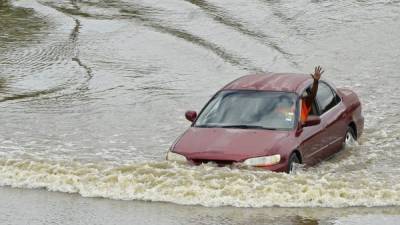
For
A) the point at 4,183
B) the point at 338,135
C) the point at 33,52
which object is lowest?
the point at 33,52

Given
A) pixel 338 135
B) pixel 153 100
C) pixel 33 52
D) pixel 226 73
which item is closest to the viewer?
pixel 338 135

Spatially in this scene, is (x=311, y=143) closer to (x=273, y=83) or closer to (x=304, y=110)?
(x=304, y=110)

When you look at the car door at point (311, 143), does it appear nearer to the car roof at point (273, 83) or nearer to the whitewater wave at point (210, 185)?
the whitewater wave at point (210, 185)

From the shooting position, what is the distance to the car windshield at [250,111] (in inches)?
553

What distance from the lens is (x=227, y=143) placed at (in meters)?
13.3

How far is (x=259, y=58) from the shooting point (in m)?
24.6

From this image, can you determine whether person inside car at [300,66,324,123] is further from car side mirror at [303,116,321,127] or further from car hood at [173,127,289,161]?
car hood at [173,127,289,161]

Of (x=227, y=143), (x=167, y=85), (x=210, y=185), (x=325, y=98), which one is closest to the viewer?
(x=210, y=185)

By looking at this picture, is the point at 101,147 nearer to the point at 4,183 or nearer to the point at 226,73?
the point at 4,183

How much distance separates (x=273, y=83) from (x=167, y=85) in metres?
7.76

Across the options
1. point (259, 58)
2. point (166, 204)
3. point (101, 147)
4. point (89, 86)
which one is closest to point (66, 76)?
point (89, 86)

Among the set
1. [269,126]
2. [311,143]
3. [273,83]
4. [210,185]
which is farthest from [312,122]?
[210,185]

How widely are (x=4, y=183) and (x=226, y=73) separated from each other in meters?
10.4

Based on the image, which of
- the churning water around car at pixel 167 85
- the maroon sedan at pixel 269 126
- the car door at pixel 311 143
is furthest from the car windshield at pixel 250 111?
the churning water around car at pixel 167 85
